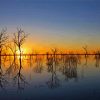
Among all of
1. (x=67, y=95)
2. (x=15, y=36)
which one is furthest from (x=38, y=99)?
(x=15, y=36)

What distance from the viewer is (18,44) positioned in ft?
Answer: 189

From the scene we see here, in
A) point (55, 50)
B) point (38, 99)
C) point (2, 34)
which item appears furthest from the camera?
point (55, 50)

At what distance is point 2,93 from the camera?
15.8m

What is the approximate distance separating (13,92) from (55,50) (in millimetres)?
100154

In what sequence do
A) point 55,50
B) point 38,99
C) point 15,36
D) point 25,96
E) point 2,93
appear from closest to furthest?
point 38,99 < point 25,96 < point 2,93 < point 15,36 < point 55,50

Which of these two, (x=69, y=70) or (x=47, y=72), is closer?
(x=47, y=72)

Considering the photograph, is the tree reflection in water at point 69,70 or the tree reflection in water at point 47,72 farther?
the tree reflection in water at point 69,70

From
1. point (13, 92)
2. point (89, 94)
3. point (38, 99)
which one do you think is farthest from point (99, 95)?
point (13, 92)

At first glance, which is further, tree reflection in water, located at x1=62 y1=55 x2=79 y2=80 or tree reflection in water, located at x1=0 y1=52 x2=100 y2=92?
tree reflection in water, located at x1=62 y1=55 x2=79 y2=80

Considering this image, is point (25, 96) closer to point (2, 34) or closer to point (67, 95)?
point (67, 95)

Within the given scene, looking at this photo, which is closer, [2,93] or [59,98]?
[59,98]

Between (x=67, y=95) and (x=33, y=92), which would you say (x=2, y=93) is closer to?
(x=33, y=92)

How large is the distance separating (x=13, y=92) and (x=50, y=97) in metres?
2.75

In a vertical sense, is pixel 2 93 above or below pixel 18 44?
below
